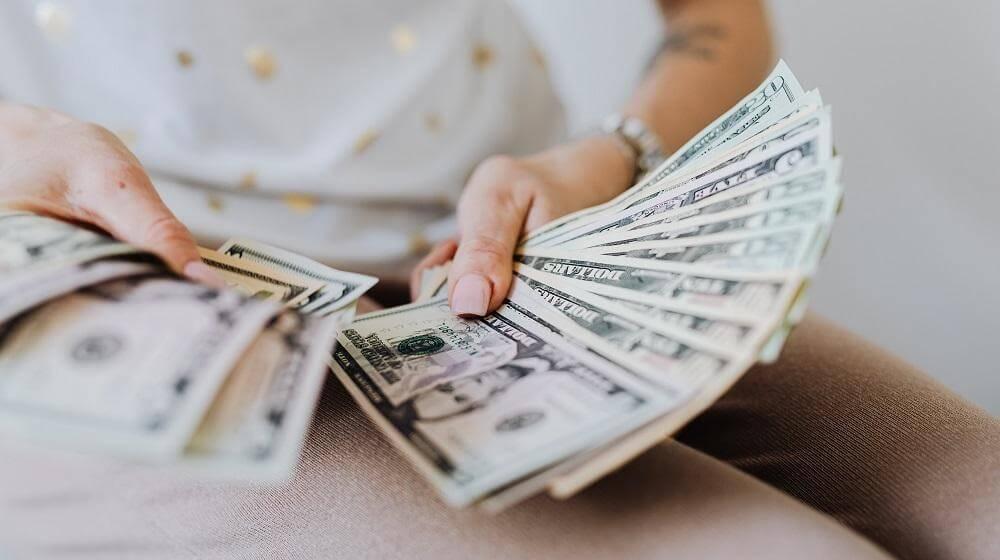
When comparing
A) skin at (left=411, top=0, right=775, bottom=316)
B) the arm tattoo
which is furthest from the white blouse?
the arm tattoo

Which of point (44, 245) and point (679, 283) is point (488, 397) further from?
point (44, 245)

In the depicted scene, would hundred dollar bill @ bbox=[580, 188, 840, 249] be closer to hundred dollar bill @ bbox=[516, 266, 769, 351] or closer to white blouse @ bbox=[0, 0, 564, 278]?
hundred dollar bill @ bbox=[516, 266, 769, 351]

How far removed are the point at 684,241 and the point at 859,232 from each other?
946 mm

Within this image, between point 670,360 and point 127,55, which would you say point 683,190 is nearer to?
point 670,360

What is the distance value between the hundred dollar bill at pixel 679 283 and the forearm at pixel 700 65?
309 mm

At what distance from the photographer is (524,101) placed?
0.91 m

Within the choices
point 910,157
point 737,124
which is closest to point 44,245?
point 737,124

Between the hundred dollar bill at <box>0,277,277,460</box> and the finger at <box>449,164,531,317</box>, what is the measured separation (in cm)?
18

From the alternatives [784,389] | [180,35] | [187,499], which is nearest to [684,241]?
[784,389]

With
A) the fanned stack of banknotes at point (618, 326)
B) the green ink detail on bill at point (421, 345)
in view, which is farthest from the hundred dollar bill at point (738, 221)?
the green ink detail on bill at point (421, 345)

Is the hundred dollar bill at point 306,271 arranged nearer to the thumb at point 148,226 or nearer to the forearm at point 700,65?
the thumb at point 148,226

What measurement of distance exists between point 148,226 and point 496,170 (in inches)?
12.5

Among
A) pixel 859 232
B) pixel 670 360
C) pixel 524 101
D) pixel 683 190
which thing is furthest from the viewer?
pixel 859 232

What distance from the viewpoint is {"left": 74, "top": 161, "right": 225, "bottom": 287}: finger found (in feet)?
1.45
